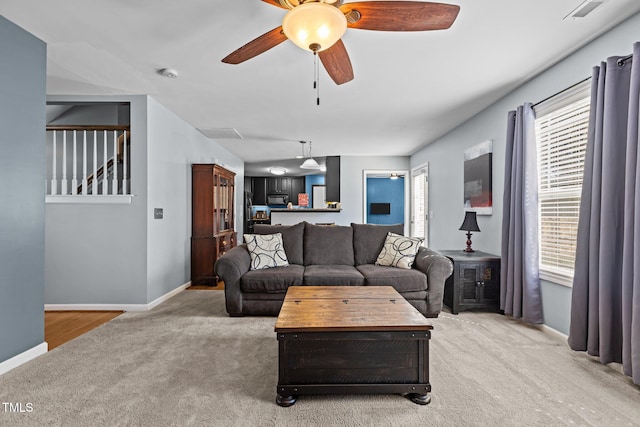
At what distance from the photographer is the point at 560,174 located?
3.01 m

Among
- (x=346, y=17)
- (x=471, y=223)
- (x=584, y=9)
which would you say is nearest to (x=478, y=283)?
(x=471, y=223)

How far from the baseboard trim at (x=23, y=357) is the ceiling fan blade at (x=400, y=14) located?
10.4 feet

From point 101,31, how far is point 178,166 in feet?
7.72

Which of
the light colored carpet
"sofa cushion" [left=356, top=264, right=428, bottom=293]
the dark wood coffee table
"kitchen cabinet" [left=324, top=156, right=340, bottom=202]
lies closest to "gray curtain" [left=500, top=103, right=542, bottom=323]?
the light colored carpet

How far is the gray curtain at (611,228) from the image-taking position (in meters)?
2.11

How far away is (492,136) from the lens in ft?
13.5

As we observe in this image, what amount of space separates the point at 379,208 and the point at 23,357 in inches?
316

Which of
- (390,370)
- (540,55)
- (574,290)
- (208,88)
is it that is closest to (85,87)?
(208,88)

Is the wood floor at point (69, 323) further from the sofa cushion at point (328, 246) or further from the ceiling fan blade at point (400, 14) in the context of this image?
the ceiling fan blade at point (400, 14)

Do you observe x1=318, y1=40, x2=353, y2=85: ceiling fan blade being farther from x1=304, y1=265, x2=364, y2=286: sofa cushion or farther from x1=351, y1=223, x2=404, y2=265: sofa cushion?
x1=351, y1=223, x2=404, y2=265: sofa cushion

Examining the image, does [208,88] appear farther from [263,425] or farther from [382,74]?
[263,425]

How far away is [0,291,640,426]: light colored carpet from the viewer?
1770mm

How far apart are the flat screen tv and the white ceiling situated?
4.65m

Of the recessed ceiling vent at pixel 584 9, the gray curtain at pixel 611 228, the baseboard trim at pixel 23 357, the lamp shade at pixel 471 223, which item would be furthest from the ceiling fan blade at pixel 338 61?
the baseboard trim at pixel 23 357
